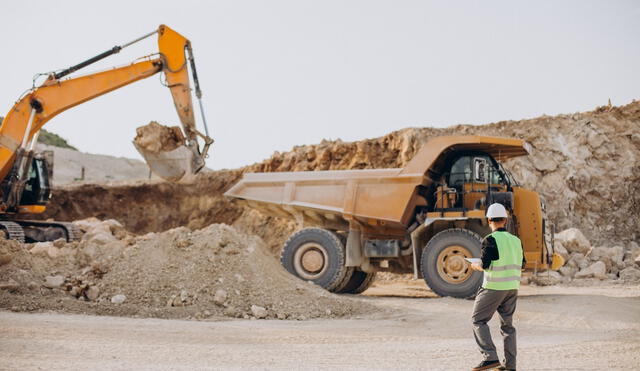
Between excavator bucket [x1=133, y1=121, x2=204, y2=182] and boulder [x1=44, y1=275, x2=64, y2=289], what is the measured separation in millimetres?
3314

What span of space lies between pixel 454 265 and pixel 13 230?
916cm

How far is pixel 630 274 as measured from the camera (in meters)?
15.2

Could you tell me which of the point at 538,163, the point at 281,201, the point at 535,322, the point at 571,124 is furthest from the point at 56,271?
the point at 571,124

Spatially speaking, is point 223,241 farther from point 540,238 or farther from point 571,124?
point 571,124

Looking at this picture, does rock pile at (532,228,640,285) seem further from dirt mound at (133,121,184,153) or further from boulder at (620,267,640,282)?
dirt mound at (133,121,184,153)

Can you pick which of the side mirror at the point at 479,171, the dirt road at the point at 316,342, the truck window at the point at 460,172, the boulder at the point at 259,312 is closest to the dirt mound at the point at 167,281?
the boulder at the point at 259,312

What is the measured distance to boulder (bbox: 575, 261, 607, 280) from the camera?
1531 centimetres

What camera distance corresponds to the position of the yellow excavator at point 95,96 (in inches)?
492

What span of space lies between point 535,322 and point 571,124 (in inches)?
564

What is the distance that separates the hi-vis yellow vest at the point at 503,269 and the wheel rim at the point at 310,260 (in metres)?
7.81

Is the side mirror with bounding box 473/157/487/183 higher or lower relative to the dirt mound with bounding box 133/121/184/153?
lower

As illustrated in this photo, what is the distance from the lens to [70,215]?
25.5 metres

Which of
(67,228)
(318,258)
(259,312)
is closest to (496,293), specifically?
(259,312)

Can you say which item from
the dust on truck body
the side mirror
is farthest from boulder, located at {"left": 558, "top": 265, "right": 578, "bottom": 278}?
the side mirror
